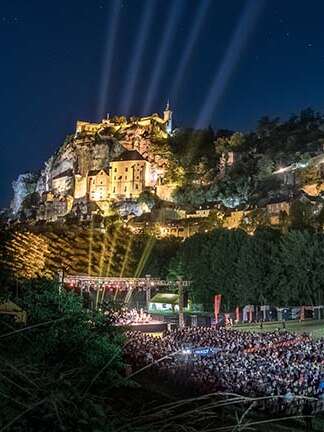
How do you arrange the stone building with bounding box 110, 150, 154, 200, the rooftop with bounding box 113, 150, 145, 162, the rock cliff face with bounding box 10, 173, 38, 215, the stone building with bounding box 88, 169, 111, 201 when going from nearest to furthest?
the stone building with bounding box 110, 150, 154, 200, the stone building with bounding box 88, 169, 111, 201, the rooftop with bounding box 113, 150, 145, 162, the rock cliff face with bounding box 10, 173, 38, 215

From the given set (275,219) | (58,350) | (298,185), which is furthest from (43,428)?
(298,185)

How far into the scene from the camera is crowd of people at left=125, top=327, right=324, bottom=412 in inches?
627

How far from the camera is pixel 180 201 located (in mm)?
105438

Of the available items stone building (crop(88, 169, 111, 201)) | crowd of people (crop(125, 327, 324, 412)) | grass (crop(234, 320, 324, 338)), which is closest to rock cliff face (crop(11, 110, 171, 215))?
stone building (crop(88, 169, 111, 201))

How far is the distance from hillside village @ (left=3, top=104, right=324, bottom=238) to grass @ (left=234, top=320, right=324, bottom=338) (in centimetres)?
2842

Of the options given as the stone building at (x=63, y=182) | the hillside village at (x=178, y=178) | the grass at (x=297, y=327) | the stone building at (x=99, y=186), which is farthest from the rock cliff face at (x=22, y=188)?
the grass at (x=297, y=327)

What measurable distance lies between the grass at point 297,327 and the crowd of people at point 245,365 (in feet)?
27.1

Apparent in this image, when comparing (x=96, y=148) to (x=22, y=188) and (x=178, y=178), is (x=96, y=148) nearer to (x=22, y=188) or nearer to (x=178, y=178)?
(x=178, y=178)

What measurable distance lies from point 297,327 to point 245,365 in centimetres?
2046

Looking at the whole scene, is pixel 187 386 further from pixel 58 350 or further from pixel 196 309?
pixel 196 309

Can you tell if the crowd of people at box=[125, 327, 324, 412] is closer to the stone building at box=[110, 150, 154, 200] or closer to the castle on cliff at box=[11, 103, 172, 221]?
the castle on cliff at box=[11, 103, 172, 221]

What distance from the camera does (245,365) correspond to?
18.7 m

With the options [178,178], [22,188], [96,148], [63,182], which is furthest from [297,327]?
[22,188]

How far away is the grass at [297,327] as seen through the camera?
116ft
